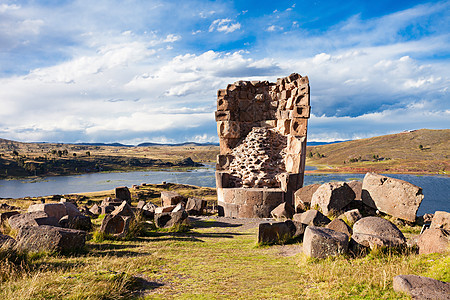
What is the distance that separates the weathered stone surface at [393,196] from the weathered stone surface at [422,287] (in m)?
6.95

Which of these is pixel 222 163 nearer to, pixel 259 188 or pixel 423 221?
pixel 259 188

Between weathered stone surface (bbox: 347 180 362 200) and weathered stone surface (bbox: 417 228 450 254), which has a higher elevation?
weathered stone surface (bbox: 347 180 362 200)

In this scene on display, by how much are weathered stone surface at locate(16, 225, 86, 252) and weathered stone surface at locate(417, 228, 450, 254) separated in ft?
23.1

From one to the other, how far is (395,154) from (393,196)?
91996mm

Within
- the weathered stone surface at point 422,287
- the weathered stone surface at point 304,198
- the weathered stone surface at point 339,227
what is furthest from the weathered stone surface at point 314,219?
the weathered stone surface at point 422,287

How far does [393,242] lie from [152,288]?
481cm

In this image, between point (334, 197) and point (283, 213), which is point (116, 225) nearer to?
point (283, 213)

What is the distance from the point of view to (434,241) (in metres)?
6.11

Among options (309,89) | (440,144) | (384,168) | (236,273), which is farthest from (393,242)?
(440,144)

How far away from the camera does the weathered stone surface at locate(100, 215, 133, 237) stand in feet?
28.2

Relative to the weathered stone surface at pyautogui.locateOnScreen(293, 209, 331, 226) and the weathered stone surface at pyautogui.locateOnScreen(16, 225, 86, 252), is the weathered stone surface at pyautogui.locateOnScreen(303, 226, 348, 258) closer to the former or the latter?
the weathered stone surface at pyautogui.locateOnScreen(293, 209, 331, 226)

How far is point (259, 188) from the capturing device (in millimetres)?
15312

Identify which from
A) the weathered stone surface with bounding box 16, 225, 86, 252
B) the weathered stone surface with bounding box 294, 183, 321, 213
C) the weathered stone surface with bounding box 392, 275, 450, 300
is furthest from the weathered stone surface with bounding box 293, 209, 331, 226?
the weathered stone surface with bounding box 16, 225, 86, 252

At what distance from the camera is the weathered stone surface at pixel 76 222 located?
930cm
